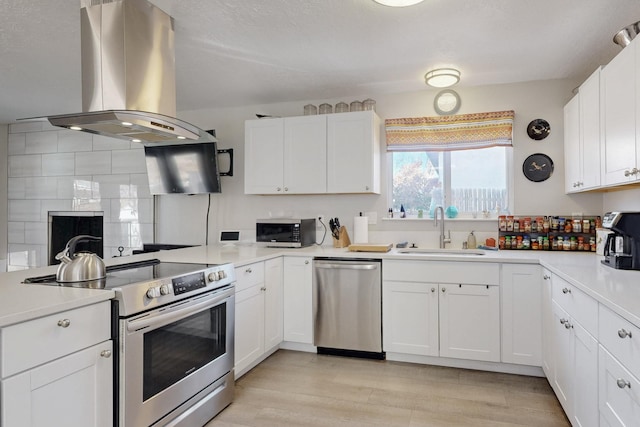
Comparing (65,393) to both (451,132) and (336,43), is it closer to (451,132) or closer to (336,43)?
(336,43)

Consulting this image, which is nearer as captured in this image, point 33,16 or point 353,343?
point 33,16

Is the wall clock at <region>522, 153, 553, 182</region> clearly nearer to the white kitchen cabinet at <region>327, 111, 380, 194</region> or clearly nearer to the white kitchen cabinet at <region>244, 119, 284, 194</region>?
the white kitchen cabinet at <region>327, 111, 380, 194</region>

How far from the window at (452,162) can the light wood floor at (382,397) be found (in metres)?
1.48

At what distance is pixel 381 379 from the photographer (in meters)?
2.86

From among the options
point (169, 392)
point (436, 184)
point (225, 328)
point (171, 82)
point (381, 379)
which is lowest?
point (381, 379)

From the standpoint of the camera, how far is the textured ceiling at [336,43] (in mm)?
2271

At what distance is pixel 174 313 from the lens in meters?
1.98

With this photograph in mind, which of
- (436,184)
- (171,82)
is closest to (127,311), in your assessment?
(171,82)

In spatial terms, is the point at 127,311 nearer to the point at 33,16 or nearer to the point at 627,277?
the point at 33,16

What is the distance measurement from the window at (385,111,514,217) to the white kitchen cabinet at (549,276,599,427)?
137cm

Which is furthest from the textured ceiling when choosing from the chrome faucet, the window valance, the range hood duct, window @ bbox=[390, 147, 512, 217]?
the chrome faucet

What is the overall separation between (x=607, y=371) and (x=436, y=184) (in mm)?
2420

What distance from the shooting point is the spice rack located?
10.8 feet

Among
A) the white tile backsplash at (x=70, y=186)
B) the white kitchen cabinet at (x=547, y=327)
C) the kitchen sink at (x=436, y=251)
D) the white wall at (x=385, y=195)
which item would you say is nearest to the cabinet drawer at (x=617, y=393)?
the white kitchen cabinet at (x=547, y=327)
